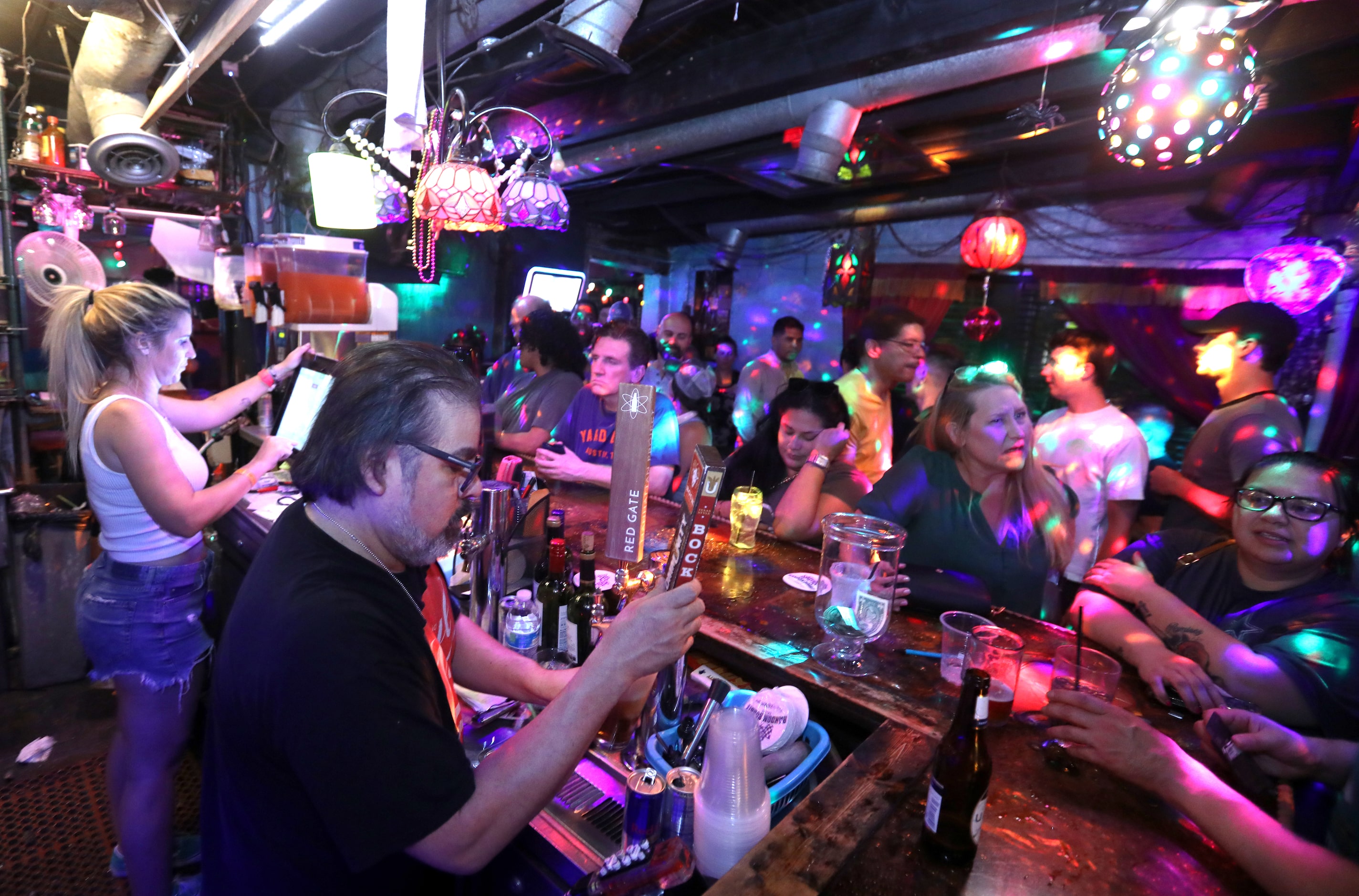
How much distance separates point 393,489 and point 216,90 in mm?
6310

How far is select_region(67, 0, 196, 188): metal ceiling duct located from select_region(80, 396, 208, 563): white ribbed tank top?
9.07 feet

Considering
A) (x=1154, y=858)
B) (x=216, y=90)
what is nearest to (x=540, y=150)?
(x=216, y=90)

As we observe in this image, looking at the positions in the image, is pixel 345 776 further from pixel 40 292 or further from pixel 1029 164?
pixel 1029 164

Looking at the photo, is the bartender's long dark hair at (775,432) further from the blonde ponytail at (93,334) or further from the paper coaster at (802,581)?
the blonde ponytail at (93,334)

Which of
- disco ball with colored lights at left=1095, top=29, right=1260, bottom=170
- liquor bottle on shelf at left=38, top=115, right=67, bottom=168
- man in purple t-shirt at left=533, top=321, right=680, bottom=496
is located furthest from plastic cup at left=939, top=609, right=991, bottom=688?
Answer: liquor bottle on shelf at left=38, top=115, right=67, bottom=168

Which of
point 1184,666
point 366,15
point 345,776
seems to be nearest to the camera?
point 345,776

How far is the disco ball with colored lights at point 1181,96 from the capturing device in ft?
8.37

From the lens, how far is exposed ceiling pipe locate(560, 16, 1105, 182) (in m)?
3.28

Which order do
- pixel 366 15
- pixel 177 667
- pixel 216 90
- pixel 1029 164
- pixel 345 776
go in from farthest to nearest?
pixel 1029 164 < pixel 216 90 < pixel 366 15 < pixel 177 667 < pixel 345 776

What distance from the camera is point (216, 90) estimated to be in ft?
17.9

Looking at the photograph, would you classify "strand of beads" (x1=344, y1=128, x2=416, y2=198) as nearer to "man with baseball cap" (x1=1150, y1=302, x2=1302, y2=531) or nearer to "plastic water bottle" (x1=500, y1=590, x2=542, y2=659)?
"plastic water bottle" (x1=500, y1=590, x2=542, y2=659)

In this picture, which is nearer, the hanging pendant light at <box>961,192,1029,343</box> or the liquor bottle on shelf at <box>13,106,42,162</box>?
the liquor bottle on shelf at <box>13,106,42,162</box>

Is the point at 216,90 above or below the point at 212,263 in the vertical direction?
above

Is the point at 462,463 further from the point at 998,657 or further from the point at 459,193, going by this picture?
→ the point at 459,193
